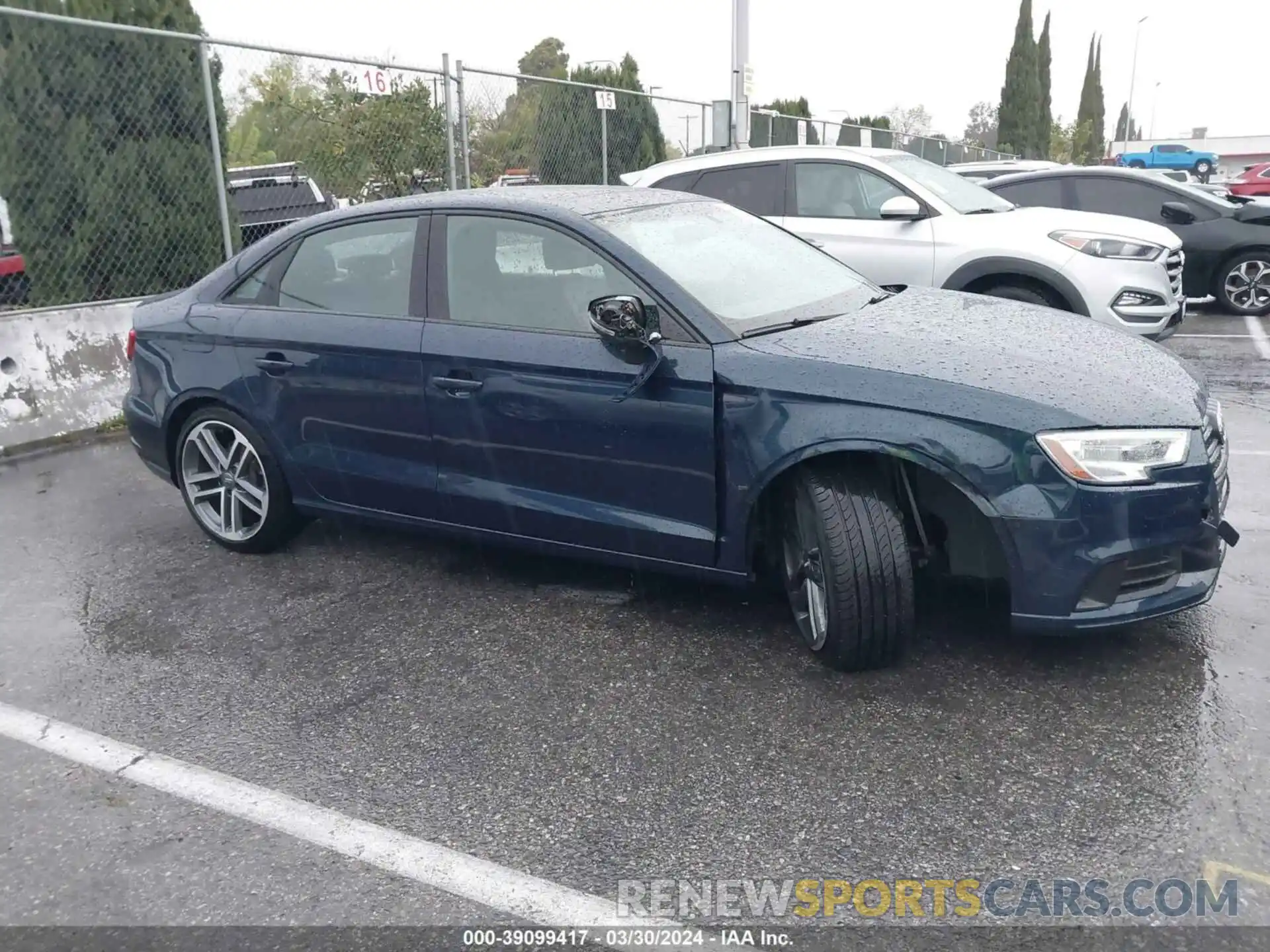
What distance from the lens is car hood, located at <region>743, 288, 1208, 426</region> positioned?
3281 millimetres

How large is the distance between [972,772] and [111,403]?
22.2ft

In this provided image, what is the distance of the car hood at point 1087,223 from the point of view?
7.68 metres

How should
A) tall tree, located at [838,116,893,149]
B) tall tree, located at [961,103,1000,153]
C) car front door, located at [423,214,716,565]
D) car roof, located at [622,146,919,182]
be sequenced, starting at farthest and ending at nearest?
tall tree, located at [961,103,1000,153] < tall tree, located at [838,116,893,149] < car roof, located at [622,146,919,182] < car front door, located at [423,214,716,565]

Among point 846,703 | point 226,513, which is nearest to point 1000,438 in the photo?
point 846,703

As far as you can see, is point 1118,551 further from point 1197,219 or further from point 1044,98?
point 1044,98

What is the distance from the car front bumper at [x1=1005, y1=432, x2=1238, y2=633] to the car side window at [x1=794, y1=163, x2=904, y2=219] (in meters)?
5.25

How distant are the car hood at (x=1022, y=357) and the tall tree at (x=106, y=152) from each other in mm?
6326

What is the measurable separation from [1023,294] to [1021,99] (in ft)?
165

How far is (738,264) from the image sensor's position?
14.1ft

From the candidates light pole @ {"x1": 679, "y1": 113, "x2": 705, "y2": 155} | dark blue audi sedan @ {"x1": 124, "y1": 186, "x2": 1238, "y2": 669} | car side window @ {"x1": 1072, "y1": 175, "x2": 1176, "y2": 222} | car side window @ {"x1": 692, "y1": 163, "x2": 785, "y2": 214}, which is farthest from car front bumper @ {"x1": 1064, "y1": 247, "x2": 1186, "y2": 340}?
light pole @ {"x1": 679, "y1": 113, "x2": 705, "y2": 155}

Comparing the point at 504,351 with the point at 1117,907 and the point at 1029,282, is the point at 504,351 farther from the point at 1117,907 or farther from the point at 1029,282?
the point at 1029,282

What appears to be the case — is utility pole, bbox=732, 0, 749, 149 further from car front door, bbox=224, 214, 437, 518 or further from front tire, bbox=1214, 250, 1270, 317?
car front door, bbox=224, 214, 437, 518

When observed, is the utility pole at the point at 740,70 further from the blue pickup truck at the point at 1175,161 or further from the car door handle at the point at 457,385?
the blue pickup truck at the point at 1175,161

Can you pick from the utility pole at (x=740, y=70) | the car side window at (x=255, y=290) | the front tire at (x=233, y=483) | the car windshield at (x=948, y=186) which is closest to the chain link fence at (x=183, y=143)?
the utility pole at (x=740, y=70)
